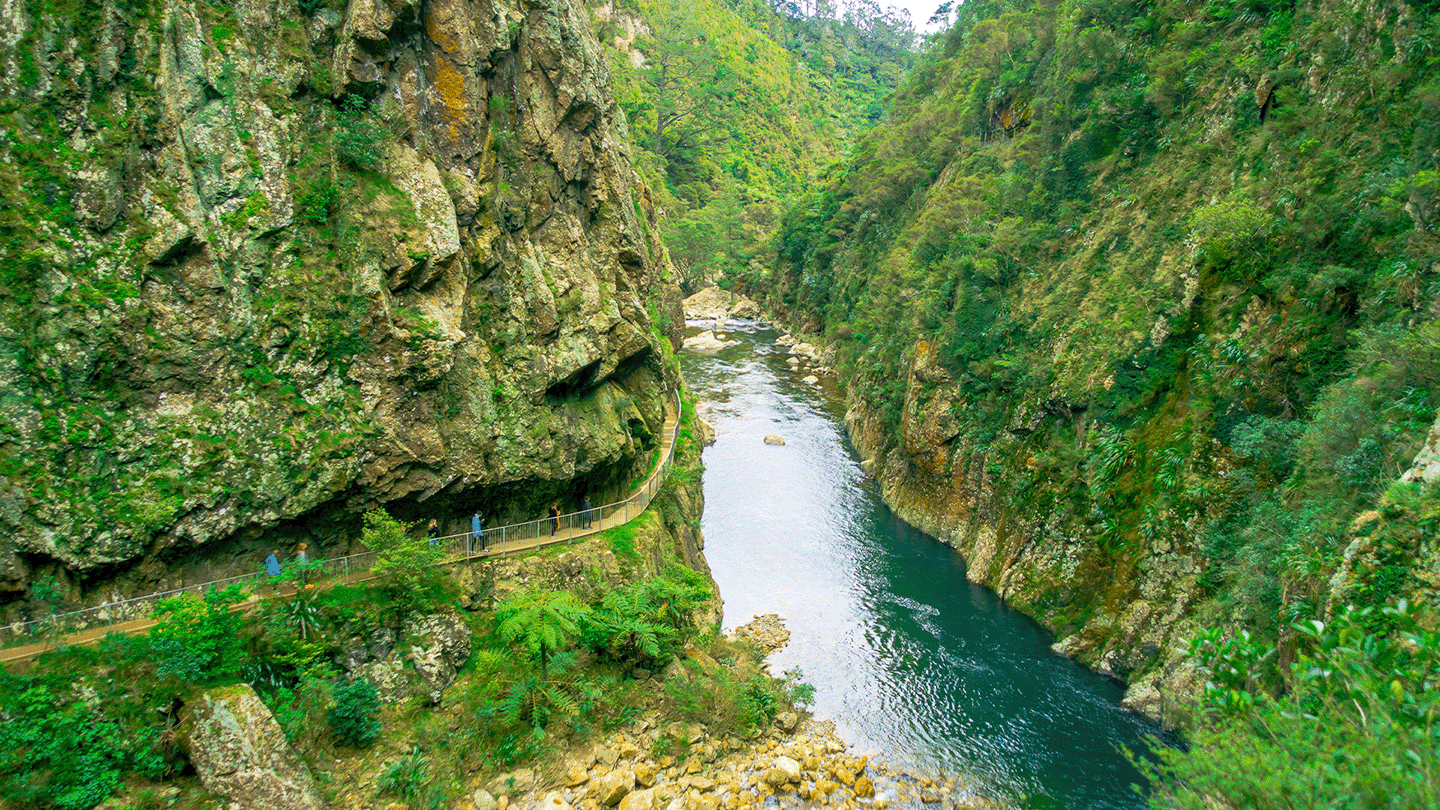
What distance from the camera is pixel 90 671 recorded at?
35.6ft

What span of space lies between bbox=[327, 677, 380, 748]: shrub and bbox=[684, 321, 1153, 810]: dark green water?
12.7 m

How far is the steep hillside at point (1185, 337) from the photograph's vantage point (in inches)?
591

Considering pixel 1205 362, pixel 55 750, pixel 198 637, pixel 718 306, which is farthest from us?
pixel 718 306

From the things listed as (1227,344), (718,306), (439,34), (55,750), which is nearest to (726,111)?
(718,306)

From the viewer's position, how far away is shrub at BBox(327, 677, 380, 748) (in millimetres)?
12812

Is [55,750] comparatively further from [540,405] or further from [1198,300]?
[1198,300]

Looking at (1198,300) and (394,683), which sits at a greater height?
(1198,300)

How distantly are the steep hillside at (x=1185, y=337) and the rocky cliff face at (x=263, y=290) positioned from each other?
690 inches

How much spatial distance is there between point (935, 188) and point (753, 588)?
1525 inches

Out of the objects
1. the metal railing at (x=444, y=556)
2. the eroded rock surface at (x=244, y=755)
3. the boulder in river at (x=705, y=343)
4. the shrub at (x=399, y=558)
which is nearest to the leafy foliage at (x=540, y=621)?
the shrub at (x=399, y=558)

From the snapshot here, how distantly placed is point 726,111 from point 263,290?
112256mm

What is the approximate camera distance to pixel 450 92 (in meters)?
18.7

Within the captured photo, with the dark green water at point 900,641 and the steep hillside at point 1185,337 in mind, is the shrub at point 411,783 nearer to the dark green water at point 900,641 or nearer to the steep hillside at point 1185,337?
the dark green water at point 900,641

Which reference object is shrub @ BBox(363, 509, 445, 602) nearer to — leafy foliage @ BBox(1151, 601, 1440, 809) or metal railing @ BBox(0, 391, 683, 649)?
metal railing @ BBox(0, 391, 683, 649)
